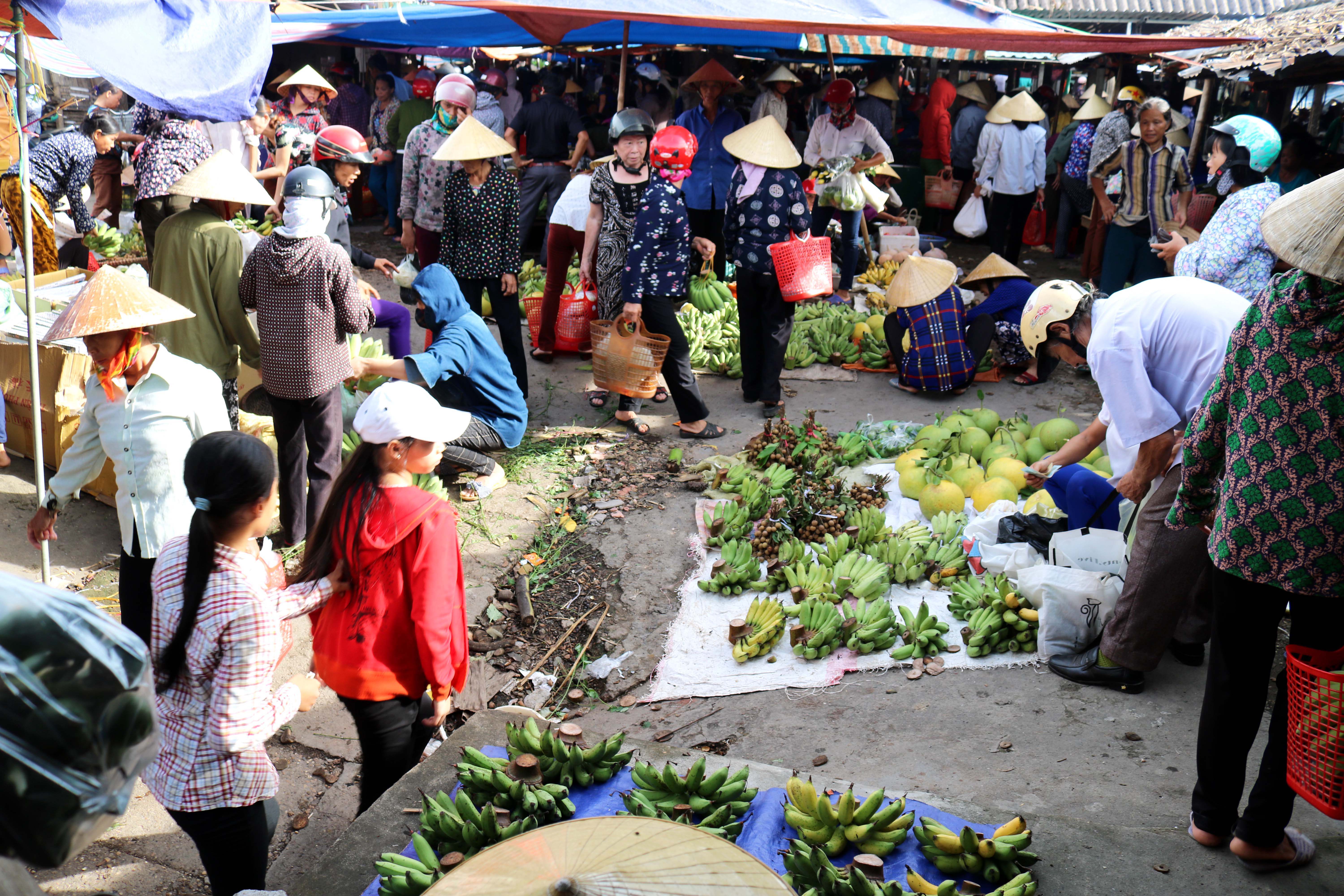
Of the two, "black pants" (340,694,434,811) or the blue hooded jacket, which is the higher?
the blue hooded jacket

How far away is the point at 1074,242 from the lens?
12453 mm

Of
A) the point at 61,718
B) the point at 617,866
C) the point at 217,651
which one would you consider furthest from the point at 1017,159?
the point at 61,718

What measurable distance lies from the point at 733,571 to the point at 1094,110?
9.03 m

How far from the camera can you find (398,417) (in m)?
2.80

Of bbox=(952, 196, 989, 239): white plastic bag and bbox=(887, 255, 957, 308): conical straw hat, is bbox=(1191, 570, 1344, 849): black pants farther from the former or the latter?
bbox=(952, 196, 989, 239): white plastic bag

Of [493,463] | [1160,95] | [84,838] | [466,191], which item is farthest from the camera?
[1160,95]

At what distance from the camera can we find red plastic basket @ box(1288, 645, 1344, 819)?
2.33 m

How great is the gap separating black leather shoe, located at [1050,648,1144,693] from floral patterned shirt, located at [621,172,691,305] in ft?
11.4

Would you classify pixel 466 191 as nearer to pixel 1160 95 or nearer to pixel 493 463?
pixel 493 463

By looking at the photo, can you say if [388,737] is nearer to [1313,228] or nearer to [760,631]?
[760,631]

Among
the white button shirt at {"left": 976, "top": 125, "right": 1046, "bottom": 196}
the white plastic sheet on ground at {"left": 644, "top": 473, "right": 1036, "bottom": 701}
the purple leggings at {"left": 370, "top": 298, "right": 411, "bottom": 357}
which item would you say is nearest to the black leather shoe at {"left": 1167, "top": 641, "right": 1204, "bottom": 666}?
the white plastic sheet on ground at {"left": 644, "top": 473, "right": 1036, "bottom": 701}

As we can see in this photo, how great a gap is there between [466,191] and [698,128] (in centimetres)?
331

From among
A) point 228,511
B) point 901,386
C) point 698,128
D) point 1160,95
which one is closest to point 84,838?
point 228,511

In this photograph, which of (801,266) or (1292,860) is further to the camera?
(801,266)
